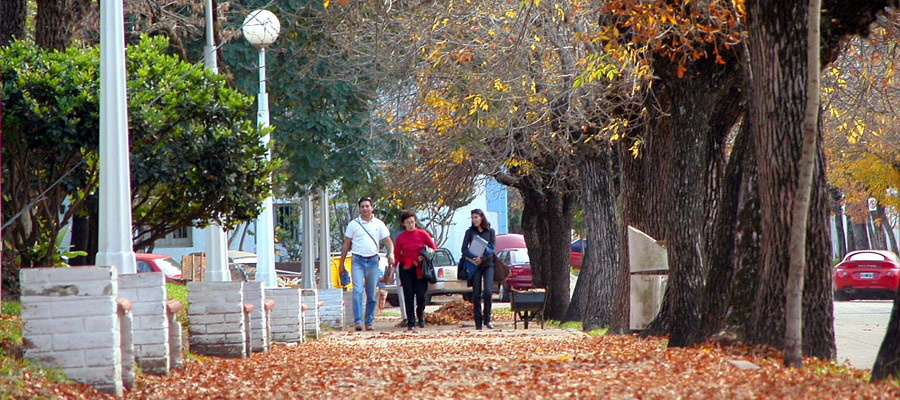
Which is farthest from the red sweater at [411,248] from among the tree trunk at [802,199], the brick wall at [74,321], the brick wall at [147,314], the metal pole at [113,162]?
the brick wall at [74,321]

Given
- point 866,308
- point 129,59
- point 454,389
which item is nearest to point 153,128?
point 129,59

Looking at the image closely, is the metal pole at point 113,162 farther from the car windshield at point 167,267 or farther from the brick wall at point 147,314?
the car windshield at point 167,267

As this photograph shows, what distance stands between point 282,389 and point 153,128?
459cm

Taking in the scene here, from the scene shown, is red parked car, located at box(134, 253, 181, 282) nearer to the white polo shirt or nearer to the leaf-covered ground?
the white polo shirt

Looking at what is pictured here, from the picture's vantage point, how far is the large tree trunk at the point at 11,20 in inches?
544

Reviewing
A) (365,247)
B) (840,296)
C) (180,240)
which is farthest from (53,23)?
(180,240)

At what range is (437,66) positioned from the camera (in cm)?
1739

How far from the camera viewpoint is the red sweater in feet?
56.0

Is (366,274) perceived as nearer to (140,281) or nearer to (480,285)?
(480,285)

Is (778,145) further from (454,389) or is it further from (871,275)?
(871,275)

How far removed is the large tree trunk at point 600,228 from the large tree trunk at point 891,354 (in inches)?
439

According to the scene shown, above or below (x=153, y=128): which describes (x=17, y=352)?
below

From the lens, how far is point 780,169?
9.13 metres

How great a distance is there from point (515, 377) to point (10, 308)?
5.05 meters
